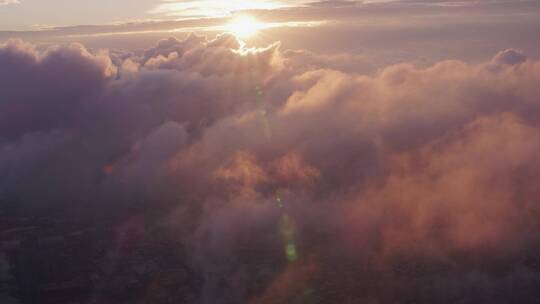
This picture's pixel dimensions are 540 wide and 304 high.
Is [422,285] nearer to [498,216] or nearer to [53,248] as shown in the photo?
[498,216]

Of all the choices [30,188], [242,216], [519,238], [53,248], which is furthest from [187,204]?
[519,238]

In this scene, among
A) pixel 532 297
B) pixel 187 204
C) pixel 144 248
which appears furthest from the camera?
pixel 187 204

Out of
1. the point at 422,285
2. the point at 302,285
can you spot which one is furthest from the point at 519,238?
the point at 302,285

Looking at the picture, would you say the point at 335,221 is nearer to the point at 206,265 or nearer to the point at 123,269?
the point at 206,265

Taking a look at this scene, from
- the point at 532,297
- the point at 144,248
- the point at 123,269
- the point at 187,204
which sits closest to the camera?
the point at 532,297

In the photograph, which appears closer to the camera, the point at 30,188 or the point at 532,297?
the point at 532,297

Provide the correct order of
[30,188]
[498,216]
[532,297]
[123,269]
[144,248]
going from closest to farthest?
1. [532,297]
2. [123,269]
3. [144,248]
4. [498,216]
5. [30,188]

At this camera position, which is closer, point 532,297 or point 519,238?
point 532,297

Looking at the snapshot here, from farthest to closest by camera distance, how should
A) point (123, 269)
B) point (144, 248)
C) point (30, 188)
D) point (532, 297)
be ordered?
point (30, 188), point (144, 248), point (123, 269), point (532, 297)
